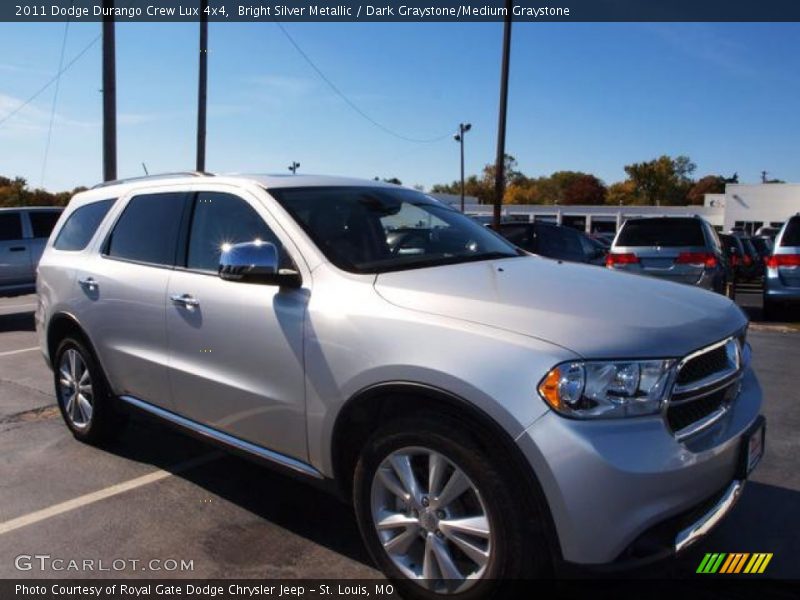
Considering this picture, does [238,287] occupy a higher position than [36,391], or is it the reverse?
[238,287]

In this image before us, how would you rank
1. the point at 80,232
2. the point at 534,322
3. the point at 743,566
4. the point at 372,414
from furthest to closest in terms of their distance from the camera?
1. the point at 80,232
2. the point at 743,566
3. the point at 372,414
4. the point at 534,322

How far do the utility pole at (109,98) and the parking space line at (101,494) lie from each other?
9.23 metres

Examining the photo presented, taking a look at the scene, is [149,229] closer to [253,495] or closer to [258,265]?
[258,265]

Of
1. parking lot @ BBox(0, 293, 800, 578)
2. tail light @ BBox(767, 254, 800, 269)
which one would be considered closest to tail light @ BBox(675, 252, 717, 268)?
tail light @ BBox(767, 254, 800, 269)

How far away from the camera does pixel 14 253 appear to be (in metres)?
12.1

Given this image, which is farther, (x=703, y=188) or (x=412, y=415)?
(x=703, y=188)

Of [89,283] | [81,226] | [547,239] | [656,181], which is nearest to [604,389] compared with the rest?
[89,283]

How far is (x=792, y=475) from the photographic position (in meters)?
4.13

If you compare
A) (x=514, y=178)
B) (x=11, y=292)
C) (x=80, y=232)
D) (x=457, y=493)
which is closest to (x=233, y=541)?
(x=457, y=493)

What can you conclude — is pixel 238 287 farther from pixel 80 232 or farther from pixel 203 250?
pixel 80 232

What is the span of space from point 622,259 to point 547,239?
142cm

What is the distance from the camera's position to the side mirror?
10.1 ft

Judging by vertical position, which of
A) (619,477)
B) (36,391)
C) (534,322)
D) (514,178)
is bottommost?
(36,391)

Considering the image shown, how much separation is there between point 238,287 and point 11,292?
1051cm
